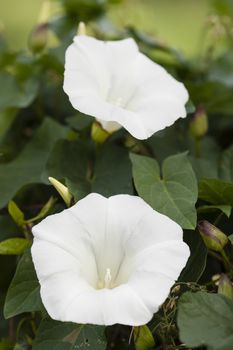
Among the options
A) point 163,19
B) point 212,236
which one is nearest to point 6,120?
point 212,236

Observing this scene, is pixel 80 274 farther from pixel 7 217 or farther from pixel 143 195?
pixel 7 217

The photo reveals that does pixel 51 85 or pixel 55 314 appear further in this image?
pixel 51 85

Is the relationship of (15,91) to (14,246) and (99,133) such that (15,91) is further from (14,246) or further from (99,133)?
(14,246)

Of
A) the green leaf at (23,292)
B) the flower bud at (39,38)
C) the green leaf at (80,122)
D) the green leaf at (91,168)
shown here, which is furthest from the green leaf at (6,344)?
the flower bud at (39,38)

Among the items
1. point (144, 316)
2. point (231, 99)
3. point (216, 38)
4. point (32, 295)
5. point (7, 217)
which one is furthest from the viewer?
point (216, 38)

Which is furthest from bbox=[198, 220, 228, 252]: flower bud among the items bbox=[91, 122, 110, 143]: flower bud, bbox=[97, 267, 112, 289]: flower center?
bbox=[91, 122, 110, 143]: flower bud

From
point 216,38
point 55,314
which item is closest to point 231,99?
point 216,38

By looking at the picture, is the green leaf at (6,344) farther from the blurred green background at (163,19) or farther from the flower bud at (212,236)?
the blurred green background at (163,19)

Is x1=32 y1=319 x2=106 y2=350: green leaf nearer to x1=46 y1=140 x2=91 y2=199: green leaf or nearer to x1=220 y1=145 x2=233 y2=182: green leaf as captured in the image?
x1=46 y1=140 x2=91 y2=199: green leaf
